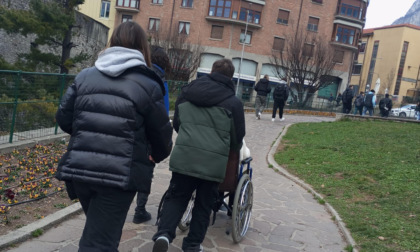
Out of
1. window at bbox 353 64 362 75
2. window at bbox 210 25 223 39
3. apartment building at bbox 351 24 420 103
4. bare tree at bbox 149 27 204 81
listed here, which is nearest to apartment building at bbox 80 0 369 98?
window at bbox 210 25 223 39

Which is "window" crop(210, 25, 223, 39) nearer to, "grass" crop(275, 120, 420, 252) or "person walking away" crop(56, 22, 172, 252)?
"grass" crop(275, 120, 420, 252)

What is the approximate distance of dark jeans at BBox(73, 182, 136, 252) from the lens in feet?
8.38

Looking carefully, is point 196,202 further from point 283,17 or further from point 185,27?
point 283,17

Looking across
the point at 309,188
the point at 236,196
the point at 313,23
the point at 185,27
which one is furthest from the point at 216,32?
the point at 236,196

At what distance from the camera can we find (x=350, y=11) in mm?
47906

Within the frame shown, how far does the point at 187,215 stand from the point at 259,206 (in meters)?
1.94

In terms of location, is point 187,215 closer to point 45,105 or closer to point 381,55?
point 45,105

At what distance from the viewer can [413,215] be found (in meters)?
5.99

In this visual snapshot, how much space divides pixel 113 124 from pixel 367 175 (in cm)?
707

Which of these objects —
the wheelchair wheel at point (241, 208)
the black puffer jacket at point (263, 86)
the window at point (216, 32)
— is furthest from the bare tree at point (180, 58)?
the wheelchair wheel at point (241, 208)

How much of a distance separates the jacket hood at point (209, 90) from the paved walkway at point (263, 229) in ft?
5.47

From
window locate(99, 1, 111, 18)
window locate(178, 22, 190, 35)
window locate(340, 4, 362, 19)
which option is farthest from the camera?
window locate(99, 1, 111, 18)

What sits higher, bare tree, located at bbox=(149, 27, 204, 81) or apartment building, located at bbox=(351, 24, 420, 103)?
Result: apartment building, located at bbox=(351, 24, 420, 103)

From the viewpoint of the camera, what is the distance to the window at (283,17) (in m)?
45.5
